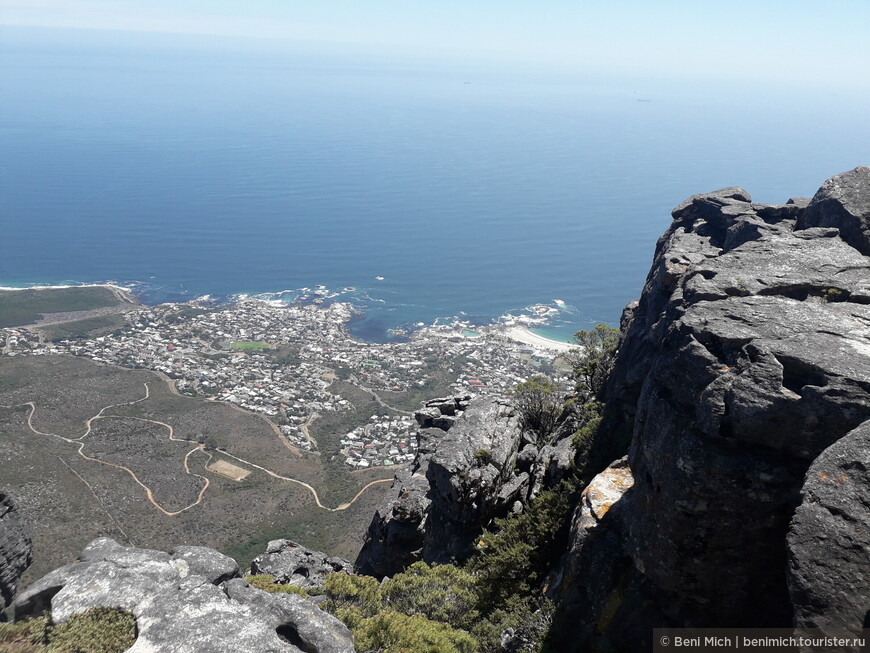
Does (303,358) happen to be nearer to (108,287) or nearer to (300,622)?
(108,287)

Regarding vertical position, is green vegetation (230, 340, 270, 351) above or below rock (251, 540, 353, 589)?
below

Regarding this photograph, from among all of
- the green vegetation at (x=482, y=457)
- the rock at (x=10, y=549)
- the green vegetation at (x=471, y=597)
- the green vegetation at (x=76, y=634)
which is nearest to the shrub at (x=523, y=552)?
the green vegetation at (x=471, y=597)

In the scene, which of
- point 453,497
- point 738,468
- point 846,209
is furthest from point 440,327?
point 738,468

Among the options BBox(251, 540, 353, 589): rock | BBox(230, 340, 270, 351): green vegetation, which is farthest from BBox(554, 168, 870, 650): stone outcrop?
BBox(230, 340, 270, 351): green vegetation

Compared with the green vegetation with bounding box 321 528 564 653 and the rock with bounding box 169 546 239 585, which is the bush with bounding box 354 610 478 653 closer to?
the green vegetation with bounding box 321 528 564 653

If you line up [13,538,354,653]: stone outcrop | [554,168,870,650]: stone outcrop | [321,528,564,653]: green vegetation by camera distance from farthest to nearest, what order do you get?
[321,528,564,653]: green vegetation < [13,538,354,653]: stone outcrop < [554,168,870,650]: stone outcrop

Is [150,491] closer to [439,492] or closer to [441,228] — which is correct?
[439,492]

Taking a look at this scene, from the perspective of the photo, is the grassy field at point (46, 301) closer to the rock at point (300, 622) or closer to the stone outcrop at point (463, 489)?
the stone outcrop at point (463, 489)
